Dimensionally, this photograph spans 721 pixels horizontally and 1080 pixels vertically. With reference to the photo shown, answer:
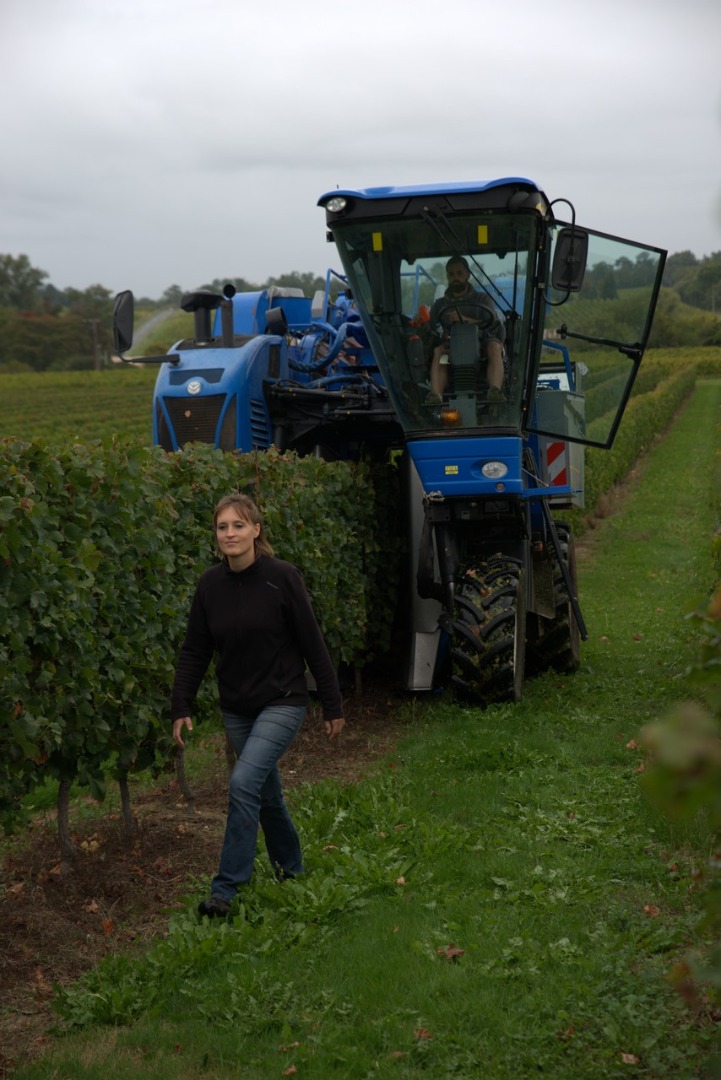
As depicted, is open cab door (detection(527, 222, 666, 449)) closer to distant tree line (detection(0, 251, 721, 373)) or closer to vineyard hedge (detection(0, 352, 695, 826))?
vineyard hedge (detection(0, 352, 695, 826))

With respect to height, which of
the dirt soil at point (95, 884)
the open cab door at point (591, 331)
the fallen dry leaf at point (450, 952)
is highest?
the open cab door at point (591, 331)

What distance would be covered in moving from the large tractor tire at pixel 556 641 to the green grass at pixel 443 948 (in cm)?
247

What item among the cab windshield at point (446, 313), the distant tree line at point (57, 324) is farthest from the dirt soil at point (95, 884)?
the distant tree line at point (57, 324)

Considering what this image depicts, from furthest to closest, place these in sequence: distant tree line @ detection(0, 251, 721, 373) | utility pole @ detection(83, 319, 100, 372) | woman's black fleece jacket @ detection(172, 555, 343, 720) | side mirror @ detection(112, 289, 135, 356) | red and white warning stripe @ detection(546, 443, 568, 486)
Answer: utility pole @ detection(83, 319, 100, 372) < distant tree line @ detection(0, 251, 721, 373) < red and white warning stripe @ detection(546, 443, 568, 486) < side mirror @ detection(112, 289, 135, 356) < woman's black fleece jacket @ detection(172, 555, 343, 720)

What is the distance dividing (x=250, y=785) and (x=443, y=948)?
1.10 meters

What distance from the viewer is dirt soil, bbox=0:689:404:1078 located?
509 centimetres

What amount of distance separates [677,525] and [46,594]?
778 inches

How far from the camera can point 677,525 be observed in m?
23.9

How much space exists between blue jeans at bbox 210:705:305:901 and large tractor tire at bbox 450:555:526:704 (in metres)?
3.51

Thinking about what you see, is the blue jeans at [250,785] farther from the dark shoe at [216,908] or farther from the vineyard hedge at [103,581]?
the vineyard hedge at [103,581]

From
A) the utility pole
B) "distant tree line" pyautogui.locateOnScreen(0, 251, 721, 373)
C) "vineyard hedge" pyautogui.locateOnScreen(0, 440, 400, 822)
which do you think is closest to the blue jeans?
"vineyard hedge" pyautogui.locateOnScreen(0, 440, 400, 822)

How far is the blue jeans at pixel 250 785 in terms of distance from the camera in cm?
546

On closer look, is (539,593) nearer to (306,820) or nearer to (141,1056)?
(306,820)

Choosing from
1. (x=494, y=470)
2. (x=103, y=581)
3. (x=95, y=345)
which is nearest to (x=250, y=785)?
(x=103, y=581)
